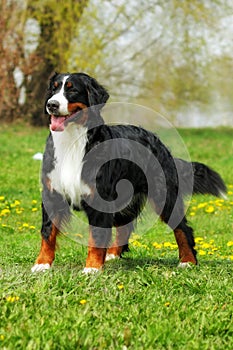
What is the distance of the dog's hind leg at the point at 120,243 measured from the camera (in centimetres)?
595

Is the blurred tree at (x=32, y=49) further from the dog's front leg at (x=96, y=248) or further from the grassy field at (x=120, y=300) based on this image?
the dog's front leg at (x=96, y=248)

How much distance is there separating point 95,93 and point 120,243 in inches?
66.6

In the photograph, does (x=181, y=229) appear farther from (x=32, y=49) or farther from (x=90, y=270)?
(x=32, y=49)

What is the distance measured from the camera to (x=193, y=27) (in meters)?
22.4

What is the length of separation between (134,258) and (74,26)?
16.0 metres

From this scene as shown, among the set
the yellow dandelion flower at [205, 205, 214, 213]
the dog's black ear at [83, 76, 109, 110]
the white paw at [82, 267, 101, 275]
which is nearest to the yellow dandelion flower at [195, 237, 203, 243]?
the yellow dandelion flower at [205, 205, 214, 213]

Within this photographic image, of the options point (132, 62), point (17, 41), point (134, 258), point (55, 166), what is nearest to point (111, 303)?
point (55, 166)

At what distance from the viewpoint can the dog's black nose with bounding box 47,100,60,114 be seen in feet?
15.5

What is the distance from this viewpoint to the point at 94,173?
16.4 ft

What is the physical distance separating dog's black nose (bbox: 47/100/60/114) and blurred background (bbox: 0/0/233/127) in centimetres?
1566

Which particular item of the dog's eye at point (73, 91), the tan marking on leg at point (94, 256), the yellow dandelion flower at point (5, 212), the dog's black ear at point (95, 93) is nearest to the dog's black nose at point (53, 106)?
the dog's eye at point (73, 91)

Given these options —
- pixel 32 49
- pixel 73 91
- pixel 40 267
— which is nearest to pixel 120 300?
pixel 40 267

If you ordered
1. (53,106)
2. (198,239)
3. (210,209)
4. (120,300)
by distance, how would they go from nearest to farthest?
(120,300), (53,106), (198,239), (210,209)

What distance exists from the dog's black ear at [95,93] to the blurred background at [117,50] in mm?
15440
